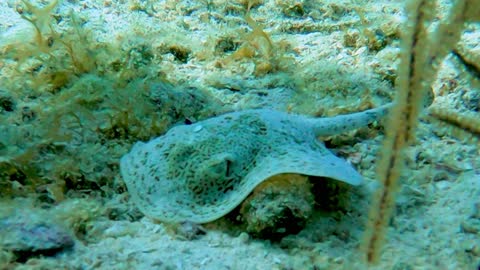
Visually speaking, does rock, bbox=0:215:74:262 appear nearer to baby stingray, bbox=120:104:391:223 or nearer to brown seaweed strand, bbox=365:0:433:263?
baby stingray, bbox=120:104:391:223

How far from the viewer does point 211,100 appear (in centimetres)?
405

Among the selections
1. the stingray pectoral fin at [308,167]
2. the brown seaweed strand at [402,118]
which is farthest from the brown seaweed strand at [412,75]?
the stingray pectoral fin at [308,167]

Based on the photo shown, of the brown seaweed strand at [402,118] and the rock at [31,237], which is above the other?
the brown seaweed strand at [402,118]

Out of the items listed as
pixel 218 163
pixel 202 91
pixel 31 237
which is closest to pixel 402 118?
pixel 218 163

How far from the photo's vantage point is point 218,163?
2750mm

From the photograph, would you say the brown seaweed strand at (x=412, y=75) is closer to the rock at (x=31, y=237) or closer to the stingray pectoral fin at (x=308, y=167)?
the stingray pectoral fin at (x=308, y=167)

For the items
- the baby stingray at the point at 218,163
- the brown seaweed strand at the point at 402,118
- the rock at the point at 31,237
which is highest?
the brown seaweed strand at the point at 402,118

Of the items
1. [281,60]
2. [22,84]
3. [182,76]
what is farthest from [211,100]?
[22,84]

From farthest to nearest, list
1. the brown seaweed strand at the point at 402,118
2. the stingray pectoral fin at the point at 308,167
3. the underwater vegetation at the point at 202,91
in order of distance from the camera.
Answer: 1. the stingray pectoral fin at the point at 308,167
2. the underwater vegetation at the point at 202,91
3. the brown seaweed strand at the point at 402,118

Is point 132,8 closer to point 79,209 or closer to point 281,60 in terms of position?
point 281,60

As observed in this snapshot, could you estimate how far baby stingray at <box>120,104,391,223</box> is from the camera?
8.64 ft

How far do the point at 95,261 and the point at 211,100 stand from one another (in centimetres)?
209

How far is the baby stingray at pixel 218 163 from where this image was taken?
2635 mm

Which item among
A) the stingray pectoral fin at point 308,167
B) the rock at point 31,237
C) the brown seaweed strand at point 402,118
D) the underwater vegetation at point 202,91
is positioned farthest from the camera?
the stingray pectoral fin at point 308,167
